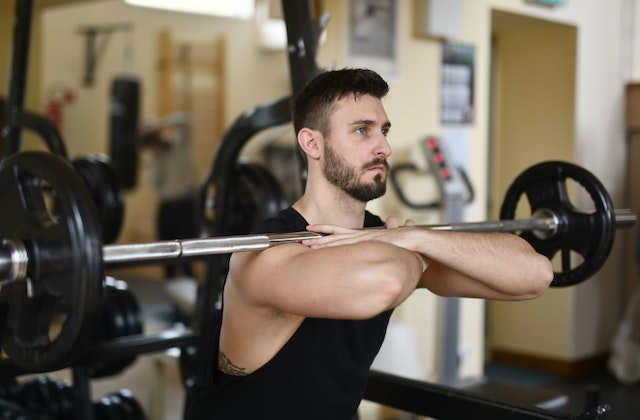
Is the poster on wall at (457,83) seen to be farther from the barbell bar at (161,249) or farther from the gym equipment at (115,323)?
the barbell bar at (161,249)

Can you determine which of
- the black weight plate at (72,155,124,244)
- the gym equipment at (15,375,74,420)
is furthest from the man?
the gym equipment at (15,375,74,420)

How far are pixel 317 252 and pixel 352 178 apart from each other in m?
0.27

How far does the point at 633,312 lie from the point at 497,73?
1747 millimetres

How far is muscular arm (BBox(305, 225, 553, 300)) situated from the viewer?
164cm

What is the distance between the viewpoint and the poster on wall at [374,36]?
3801 millimetres

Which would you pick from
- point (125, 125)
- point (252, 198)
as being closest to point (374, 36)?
point (252, 198)

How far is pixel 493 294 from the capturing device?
77.2 inches

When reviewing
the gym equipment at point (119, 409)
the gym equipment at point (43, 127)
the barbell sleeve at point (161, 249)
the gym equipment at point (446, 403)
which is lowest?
the gym equipment at point (119, 409)

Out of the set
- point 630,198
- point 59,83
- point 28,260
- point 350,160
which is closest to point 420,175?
point 630,198

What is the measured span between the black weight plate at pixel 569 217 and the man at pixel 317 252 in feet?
1.23

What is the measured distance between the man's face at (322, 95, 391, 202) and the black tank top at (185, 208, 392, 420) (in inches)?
6.2

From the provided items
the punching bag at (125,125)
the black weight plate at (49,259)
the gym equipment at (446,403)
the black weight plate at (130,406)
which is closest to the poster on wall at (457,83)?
the black weight plate at (130,406)

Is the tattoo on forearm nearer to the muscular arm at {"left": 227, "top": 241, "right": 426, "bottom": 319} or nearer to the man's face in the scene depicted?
the muscular arm at {"left": 227, "top": 241, "right": 426, "bottom": 319}

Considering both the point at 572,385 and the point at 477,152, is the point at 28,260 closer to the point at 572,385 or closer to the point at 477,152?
the point at 477,152
